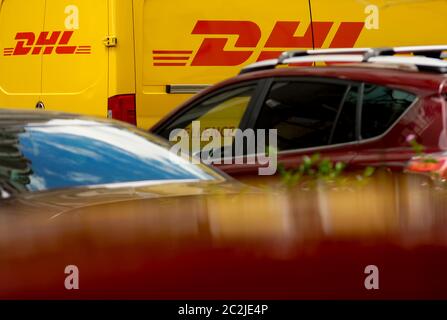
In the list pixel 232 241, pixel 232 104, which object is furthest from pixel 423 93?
pixel 232 241

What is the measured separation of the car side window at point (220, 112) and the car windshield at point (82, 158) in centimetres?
165

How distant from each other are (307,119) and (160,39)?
13.9 ft

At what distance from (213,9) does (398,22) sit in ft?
5.82

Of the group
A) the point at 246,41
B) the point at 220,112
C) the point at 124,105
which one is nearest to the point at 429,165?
the point at 220,112

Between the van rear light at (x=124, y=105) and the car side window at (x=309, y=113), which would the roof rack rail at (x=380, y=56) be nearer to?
the car side window at (x=309, y=113)

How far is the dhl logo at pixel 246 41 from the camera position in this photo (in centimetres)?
1085

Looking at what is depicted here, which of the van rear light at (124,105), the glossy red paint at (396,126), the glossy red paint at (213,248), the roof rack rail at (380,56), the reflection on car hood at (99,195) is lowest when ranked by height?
the glossy red paint at (213,248)

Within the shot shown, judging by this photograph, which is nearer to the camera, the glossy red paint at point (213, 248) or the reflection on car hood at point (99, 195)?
the glossy red paint at point (213, 248)

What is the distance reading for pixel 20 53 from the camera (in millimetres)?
11664

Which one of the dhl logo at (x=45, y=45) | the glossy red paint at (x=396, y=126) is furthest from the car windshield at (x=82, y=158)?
the dhl logo at (x=45, y=45)

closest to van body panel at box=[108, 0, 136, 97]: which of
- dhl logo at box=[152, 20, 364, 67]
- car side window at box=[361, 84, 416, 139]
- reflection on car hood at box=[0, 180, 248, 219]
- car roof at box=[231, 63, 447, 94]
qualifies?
dhl logo at box=[152, 20, 364, 67]
